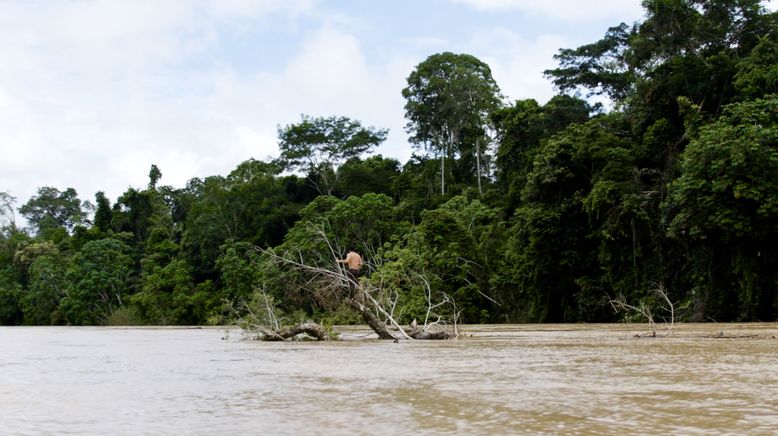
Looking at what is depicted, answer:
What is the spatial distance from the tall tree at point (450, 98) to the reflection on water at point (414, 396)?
39.3 metres

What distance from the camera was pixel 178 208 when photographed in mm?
63781

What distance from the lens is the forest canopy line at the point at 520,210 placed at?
21.9 metres

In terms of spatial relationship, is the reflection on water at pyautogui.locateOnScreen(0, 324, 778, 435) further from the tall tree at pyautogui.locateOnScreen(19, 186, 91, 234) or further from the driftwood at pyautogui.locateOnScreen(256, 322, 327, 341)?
the tall tree at pyautogui.locateOnScreen(19, 186, 91, 234)

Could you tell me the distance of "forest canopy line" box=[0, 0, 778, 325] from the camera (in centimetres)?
2188

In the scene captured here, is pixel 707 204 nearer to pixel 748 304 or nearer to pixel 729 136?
pixel 729 136

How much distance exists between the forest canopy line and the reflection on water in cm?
694

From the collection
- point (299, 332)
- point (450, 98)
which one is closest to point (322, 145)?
point (450, 98)

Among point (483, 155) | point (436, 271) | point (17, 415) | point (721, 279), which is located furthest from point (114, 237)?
point (17, 415)

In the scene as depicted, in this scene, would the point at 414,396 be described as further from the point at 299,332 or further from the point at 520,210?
the point at 520,210

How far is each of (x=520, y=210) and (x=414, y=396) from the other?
25650 millimetres

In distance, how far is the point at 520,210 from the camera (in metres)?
29.9

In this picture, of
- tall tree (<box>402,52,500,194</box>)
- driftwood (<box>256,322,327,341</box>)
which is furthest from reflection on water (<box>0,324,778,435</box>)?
tall tree (<box>402,52,500,194</box>)

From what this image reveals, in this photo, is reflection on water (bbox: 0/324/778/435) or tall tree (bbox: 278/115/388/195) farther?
tall tree (bbox: 278/115/388/195)

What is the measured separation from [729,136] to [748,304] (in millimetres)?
4953
